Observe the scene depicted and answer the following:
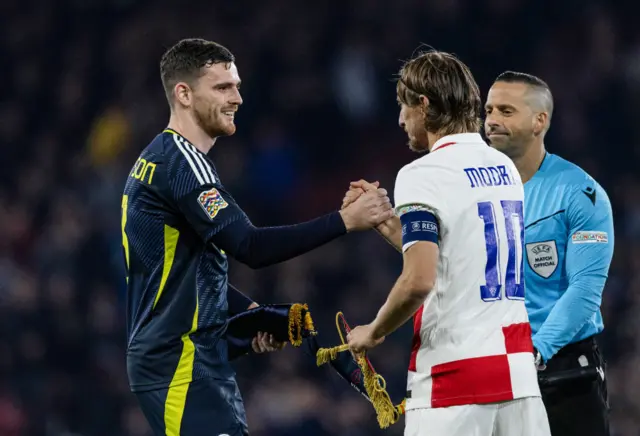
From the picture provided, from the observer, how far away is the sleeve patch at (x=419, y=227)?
11.6ft

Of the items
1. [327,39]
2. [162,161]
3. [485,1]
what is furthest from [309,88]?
[162,161]

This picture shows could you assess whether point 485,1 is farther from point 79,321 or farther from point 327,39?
point 79,321

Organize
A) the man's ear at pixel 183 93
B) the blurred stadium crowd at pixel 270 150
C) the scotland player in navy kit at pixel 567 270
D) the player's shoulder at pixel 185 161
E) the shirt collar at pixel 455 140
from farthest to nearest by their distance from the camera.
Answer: the blurred stadium crowd at pixel 270 150 → the scotland player in navy kit at pixel 567 270 → the man's ear at pixel 183 93 → the player's shoulder at pixel 185 161 → the shirt collar at pixel 455 140

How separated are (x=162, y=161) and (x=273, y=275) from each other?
18.4ft

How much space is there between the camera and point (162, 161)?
4.11 m

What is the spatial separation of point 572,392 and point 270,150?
19.3ft

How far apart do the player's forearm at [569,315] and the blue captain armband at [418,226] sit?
1142mm

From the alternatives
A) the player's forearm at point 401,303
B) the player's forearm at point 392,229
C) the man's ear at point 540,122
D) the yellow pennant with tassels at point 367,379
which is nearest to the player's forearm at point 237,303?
the yellow pennant with tassels at point 367,379

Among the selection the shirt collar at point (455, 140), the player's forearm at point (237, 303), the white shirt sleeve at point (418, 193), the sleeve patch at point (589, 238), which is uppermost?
the shirt collar at point (455, 140)

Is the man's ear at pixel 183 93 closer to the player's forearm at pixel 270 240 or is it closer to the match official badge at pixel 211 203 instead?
the match official badge at pixel 211 203

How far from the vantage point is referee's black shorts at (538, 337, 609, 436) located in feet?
15.6

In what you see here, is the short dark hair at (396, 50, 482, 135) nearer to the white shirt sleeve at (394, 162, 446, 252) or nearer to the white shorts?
the white shirt sleeve at (394, 162, 446, 252)

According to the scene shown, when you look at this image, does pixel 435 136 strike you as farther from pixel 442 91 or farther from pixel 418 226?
pixel 418 226

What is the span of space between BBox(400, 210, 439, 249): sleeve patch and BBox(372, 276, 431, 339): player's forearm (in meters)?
0.15
